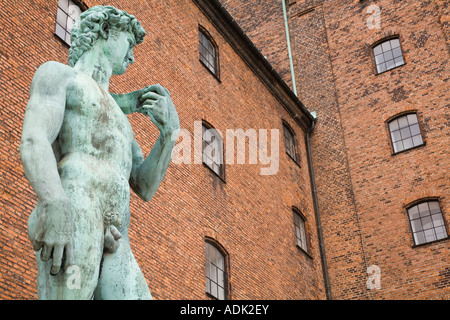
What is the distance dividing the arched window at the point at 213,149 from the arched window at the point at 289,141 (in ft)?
15.4

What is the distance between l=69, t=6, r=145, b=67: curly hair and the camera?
162 inches

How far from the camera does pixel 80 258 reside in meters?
3.26

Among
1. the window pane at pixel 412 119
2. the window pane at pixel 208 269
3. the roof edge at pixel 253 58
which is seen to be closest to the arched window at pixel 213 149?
the window pane at pixel 208 269

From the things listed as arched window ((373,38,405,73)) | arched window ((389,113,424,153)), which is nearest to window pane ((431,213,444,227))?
arched window ((389,113,424,153))

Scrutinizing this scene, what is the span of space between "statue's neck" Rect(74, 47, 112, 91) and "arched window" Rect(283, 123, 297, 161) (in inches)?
671

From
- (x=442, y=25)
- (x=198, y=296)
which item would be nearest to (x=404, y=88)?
(x=442, y=25)

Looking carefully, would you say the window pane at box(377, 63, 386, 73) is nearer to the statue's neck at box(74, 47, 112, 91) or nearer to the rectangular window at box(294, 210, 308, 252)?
the rectangular window at box(294, 210, 308, 252)

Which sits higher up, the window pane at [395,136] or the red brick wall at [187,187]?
the window pane at [395,136]

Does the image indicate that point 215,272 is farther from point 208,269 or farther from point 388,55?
point 388,55

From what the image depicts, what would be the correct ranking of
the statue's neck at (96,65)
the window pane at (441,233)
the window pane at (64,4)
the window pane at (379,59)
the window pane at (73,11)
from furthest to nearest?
the window pane at (379,59) < the window pane at (441,233) < the window pane at (73,11) < the window pane at (64,4) < the statue's neck at (96,65)

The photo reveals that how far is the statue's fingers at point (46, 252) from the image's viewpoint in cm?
311

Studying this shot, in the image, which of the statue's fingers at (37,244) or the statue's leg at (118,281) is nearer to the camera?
the statue's fingers at (37,244)

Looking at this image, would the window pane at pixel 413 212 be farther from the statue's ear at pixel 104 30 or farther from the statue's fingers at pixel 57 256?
the statue's fingers at pixel 57 256
